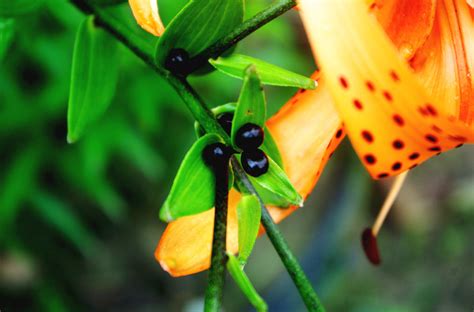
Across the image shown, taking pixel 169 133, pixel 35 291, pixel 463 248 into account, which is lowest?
pixel 463 248

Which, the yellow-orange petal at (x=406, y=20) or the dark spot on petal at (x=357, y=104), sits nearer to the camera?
the dark spot on petal at (x=357, y=104)

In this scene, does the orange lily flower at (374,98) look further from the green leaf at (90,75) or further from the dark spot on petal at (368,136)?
the green leaf at (90,75)

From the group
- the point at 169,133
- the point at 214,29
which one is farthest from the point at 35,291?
the point at 214,29

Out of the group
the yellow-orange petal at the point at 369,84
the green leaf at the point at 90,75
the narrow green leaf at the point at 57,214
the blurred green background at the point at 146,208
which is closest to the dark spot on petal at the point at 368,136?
the yellow-orange petal at the point at 369,84

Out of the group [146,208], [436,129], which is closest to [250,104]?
[436,129]

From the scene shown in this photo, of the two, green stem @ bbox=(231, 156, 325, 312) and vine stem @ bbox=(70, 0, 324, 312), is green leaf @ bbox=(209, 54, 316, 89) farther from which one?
green stem @ bbox=(231, 156, 325, 312)

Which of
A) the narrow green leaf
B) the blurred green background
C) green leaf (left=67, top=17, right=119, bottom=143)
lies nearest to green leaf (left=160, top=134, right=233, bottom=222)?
green leaf (left=67, top=17, right=119, bottom=143)

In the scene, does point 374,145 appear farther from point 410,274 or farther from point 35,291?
point 410,274
